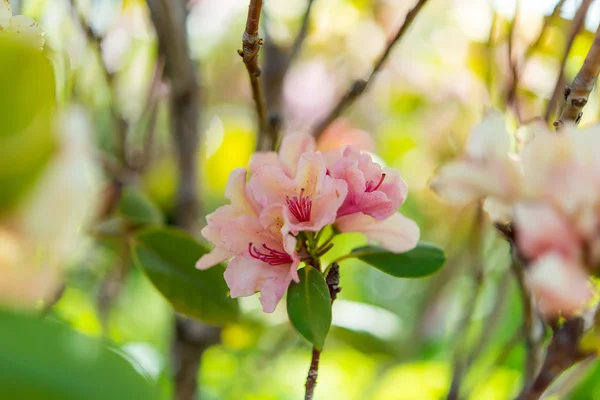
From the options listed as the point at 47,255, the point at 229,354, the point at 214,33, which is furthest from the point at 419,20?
the point at 47,255

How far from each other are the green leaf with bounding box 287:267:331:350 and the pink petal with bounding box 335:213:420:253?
0.06m

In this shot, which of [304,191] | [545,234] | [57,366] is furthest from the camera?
[304,191]

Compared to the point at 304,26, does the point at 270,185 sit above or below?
below

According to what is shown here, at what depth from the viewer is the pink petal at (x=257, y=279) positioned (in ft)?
1.45

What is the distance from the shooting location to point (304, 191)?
449 mm

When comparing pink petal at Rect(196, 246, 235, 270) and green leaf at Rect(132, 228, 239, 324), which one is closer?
pink petal at Rect(196, 246, 235, 270)

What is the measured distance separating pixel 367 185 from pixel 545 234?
0.46ft

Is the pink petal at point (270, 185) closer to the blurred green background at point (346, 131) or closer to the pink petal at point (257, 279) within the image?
the pink petal at point (257, 279)

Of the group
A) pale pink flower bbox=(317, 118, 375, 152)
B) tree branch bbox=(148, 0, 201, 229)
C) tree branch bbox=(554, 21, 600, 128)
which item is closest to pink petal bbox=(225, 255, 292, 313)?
tree branch bbox=(554, 21, 600, 128)

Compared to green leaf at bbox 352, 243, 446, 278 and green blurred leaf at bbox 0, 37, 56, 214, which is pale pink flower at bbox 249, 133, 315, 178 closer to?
green leaf at bbox 352, 243, 446, 278

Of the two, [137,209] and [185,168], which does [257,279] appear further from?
[185,168]

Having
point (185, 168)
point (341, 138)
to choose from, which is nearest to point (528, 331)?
point (185, 168)

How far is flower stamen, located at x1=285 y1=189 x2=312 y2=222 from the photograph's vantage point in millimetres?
454

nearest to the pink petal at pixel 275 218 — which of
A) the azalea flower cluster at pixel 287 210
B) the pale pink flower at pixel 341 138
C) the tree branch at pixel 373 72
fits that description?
the azalea flower cluster at pixel 287 210
